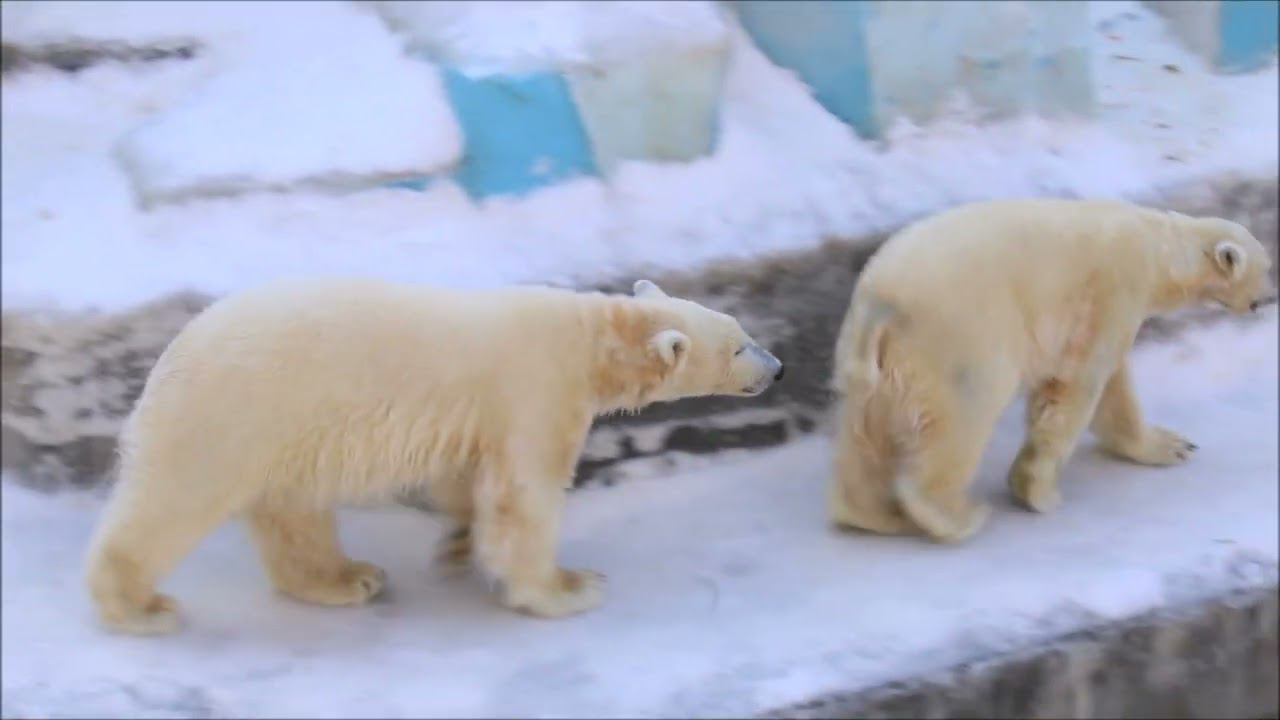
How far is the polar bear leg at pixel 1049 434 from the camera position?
2.76 m

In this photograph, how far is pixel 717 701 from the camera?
222 cm

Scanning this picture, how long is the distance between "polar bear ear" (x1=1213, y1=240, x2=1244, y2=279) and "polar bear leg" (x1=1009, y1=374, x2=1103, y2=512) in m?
0.34

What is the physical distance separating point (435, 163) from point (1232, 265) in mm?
1677

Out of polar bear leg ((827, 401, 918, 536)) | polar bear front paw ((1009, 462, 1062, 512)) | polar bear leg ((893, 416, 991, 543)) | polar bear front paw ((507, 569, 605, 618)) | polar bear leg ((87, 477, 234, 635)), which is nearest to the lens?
polar bear leg ((87, 477, 234, 635))

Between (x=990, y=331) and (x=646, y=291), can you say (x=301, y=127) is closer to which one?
(x=646, y=291)

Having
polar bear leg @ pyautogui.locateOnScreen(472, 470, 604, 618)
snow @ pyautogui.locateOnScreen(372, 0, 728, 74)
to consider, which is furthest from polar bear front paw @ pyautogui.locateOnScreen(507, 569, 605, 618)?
snow @ pyautogui.locateOnScreen(372, 0, 728, 74)

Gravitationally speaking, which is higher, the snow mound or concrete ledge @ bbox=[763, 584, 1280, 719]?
the snow mound

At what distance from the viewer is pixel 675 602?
8.38 ft

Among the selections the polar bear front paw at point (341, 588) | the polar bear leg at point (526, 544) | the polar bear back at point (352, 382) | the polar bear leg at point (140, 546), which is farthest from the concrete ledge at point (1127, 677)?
the polar bear leg at point (140, 546)

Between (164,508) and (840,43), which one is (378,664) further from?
(840,43)

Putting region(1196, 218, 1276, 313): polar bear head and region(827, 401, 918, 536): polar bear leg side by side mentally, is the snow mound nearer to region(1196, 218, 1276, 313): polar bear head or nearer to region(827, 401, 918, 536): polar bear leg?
region(827, 401, 918, 536): polar bear leg

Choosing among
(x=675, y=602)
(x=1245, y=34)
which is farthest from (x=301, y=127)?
(x=1245, y=34)

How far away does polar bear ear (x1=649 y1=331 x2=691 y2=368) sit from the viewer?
2363 mm

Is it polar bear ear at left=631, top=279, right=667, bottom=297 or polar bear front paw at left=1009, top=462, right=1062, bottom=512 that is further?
polar bear front paw at left=1009, top=462, right=1062, bottom=512
